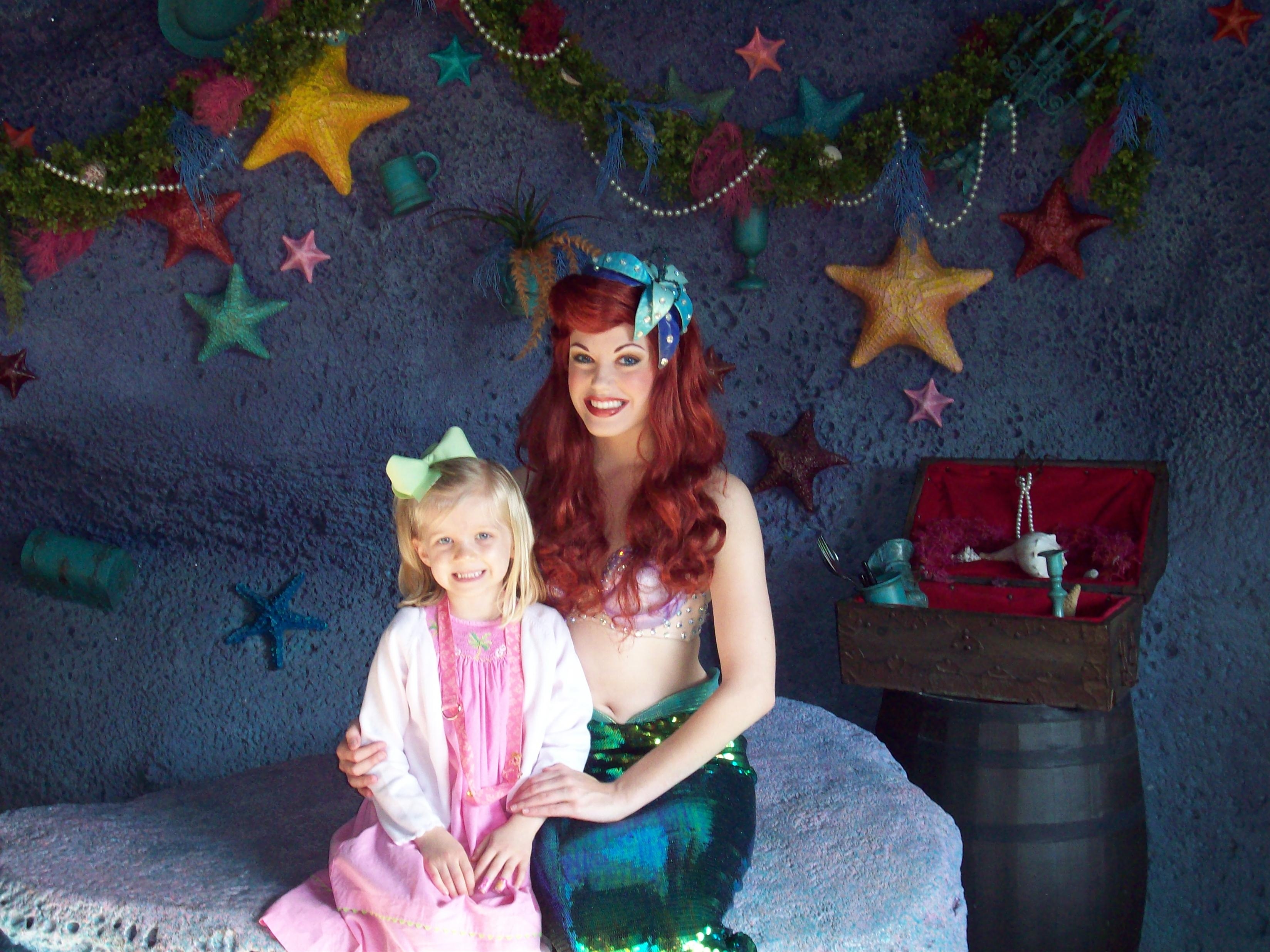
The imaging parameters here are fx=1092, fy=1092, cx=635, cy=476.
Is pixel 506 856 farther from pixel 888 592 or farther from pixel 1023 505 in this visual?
pixel 1023 505

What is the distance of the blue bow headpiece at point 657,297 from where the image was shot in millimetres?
1983

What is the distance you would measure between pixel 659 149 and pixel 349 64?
977 mm

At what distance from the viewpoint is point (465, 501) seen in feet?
5.97

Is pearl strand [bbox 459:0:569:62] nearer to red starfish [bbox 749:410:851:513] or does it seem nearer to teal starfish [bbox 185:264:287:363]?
teal starfish [bbox 185:264:287:363]

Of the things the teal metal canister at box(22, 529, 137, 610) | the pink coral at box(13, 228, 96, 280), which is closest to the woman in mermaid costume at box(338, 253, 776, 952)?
the pink coral at box(13, 228, 96, 280)

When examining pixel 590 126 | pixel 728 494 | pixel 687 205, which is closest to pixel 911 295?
pixel 687 205

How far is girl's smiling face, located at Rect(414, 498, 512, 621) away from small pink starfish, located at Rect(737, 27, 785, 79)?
190cm

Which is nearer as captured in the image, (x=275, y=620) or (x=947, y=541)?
(x=947, y=541)

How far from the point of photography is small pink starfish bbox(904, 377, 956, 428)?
10.5 ft

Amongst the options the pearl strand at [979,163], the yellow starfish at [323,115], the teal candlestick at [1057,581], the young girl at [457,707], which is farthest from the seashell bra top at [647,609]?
the yellow starfish at [323,115]

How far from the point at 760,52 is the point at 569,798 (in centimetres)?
227

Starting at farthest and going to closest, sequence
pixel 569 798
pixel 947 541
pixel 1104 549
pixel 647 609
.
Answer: pixel 947 541 < pixel 1104 549 < pixel 647 609 < pixel 569 798

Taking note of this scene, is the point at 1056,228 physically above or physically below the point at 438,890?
above

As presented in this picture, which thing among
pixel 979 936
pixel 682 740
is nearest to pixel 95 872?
pixel 682 740
